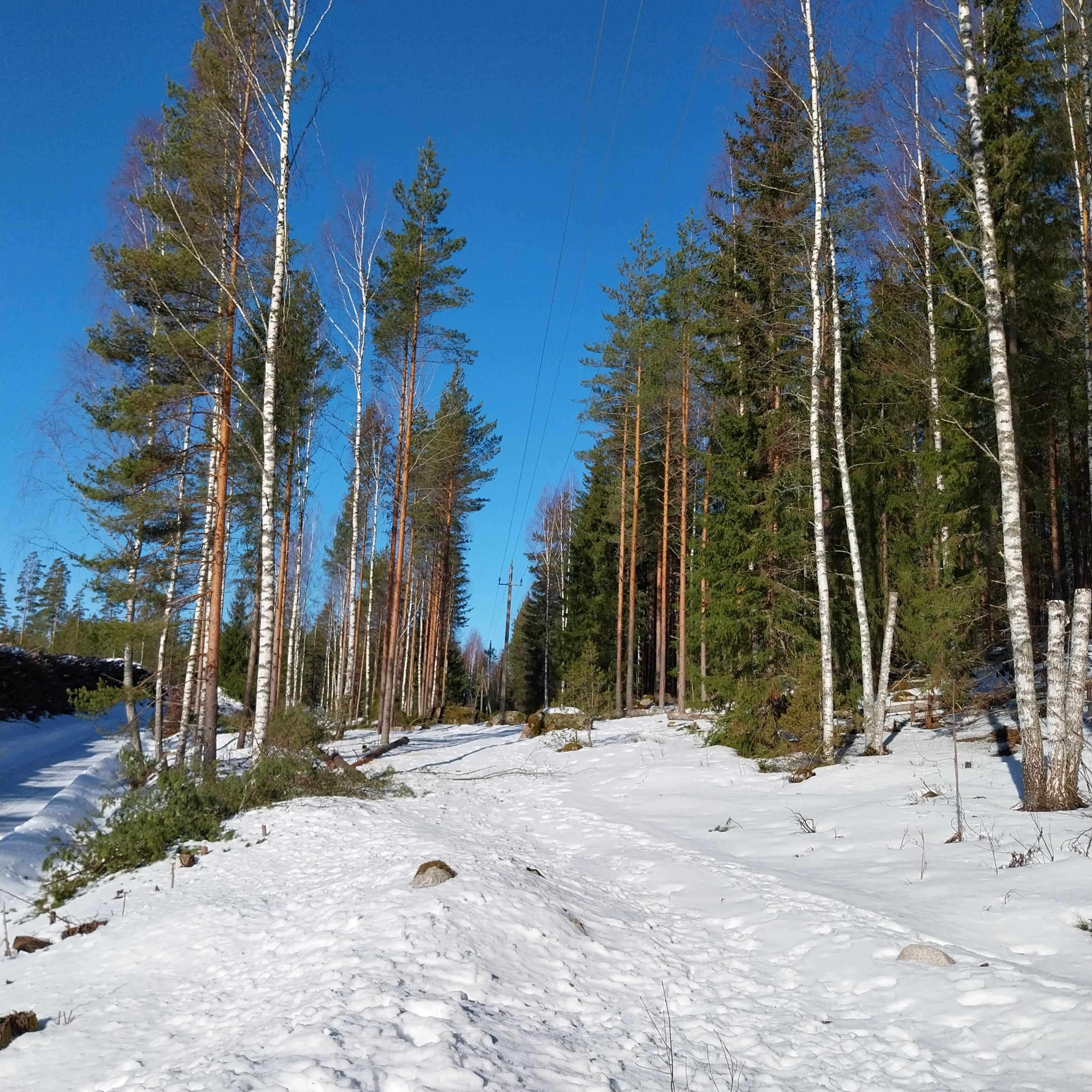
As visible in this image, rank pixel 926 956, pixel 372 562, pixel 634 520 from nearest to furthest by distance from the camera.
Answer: pixel 926 956, pixel 634 520, pixel 372 562

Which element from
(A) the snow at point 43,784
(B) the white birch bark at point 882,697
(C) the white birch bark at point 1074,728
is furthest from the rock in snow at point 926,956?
(A) the snow at point 43,784

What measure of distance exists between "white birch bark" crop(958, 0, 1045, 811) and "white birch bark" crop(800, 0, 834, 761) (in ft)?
11.3

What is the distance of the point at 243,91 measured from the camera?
12812mm

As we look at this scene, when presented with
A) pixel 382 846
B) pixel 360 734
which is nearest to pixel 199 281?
pixel 382 846

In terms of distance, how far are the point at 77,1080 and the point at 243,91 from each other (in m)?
14.9

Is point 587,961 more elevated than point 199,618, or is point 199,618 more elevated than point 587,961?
point 199,618

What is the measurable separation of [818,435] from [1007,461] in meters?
4.53

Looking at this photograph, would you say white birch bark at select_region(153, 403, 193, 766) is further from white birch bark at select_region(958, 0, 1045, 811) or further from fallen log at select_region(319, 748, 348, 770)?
white birch bark at select_region(958, 0, 1045, 811)

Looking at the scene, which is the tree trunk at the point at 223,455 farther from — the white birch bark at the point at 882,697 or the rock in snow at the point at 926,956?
the white birch bark at the point at 882,697

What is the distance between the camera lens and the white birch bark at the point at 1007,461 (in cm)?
734

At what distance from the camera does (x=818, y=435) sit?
1213 cm

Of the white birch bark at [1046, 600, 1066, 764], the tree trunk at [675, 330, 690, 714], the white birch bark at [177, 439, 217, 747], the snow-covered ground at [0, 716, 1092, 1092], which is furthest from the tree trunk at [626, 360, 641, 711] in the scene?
the white birch bark at [1046, 600, 1066, 764]

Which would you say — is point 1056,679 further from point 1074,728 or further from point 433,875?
point 433,875

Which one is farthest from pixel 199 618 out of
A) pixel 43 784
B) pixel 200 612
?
pixel 43 784
